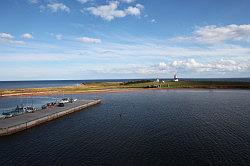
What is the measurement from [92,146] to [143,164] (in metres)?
11.8

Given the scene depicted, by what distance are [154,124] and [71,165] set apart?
28.8 metres

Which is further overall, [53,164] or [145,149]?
[145,149]

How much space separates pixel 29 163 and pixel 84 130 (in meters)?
20.7

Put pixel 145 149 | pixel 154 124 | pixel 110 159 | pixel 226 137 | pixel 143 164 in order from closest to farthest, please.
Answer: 1. pixel 143 164
2. pixel 110 159
3. pixel 145 149
4. pixel 226 137
5. pixel 154 124

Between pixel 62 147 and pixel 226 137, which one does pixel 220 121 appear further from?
pixel 62 147

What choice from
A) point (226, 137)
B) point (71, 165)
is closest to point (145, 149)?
point (71, 165)

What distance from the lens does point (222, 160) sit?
37.8 meters

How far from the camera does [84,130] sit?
190ft

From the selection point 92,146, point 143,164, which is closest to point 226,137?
point 143,164

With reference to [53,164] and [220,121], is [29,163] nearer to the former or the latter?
[53,164]

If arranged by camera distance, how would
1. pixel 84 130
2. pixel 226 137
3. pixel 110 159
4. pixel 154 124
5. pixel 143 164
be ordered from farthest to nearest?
pixel 154 124, pixel 84 130, pixel 226 137, pixel 110 159, pixel 143 164

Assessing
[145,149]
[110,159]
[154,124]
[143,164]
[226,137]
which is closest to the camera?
[143,164]

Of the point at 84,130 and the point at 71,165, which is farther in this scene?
the point at 84,130

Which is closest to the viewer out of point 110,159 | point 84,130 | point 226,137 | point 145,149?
point 110,159
